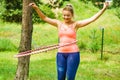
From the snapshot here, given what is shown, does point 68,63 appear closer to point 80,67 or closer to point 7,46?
point 80,67

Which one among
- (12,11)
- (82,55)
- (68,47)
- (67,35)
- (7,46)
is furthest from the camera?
(12,11)

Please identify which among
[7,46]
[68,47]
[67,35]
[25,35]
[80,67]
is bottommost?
[7,46]

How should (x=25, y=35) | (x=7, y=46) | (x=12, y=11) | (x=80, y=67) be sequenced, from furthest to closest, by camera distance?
(x=12, y=11) → (x=7, y=46) → (x=80, y=67) → (x=25, y=35)

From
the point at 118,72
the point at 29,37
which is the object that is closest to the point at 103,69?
the point at 118,72

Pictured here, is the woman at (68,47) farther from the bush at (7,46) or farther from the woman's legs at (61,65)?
the bush at (7,46)

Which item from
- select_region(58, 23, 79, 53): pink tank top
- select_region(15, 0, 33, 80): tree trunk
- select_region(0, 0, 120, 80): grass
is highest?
select_region(58, 23, 79, 53): pink tank top

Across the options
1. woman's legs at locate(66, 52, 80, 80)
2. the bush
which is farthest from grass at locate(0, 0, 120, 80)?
woman's legs at locate(66, 52, 80, 80)

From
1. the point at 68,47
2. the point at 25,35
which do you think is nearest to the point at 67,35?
the point at 68,47

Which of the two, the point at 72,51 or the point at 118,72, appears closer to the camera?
the point at 72,51

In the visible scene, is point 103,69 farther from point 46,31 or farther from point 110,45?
point 46,31

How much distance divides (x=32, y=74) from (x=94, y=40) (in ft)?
43.0

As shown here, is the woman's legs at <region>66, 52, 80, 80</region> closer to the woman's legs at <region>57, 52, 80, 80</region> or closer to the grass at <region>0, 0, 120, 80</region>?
the woman's legs at <region>57, 52, 80, 80</region>

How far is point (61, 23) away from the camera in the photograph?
306 inches

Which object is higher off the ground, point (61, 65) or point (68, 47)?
point (68, 47)
